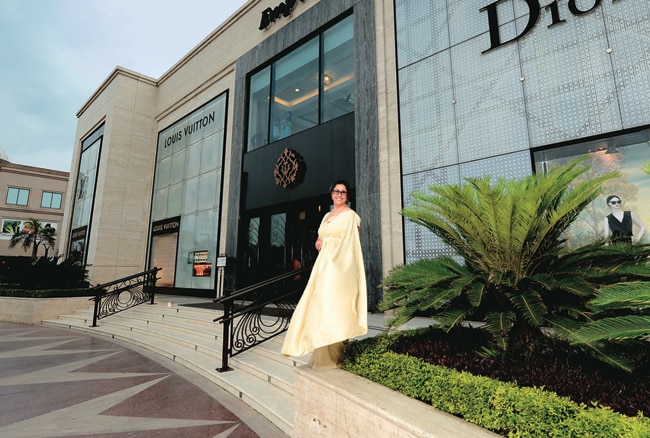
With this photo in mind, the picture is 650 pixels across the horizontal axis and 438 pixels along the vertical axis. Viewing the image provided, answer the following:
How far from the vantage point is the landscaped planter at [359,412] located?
1.86 meters

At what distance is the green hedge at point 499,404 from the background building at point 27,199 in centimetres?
4220

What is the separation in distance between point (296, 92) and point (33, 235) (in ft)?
120

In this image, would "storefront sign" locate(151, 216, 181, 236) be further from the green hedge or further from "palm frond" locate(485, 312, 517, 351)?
"palm frond" locate(485, 312, 517, 351)

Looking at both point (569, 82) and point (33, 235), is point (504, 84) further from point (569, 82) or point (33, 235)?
point (33, 235)

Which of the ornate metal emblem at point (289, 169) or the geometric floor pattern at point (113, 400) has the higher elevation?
the ornate metal emblem at point (289, 169)

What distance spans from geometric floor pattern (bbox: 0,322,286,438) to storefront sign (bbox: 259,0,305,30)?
35.9 ft

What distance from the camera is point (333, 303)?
108 inches

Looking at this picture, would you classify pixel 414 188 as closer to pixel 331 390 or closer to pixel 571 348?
pixel 571 348

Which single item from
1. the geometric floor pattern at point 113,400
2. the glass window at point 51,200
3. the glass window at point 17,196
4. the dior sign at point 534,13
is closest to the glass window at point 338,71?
the dior sign at point 534,13

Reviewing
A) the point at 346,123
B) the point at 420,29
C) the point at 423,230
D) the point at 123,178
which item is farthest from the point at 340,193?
the point at 123,178

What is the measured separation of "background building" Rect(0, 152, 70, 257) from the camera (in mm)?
34156

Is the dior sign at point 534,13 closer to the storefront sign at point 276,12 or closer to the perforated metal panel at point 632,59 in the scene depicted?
the perforated metal panel at point 632,59

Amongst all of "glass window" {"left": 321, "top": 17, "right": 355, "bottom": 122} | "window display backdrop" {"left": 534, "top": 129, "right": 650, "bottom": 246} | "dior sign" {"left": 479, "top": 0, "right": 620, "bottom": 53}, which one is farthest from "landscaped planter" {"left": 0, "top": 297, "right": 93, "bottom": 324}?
"dior sign" {"left": 479, "top": 0, "right": 620, "bottom": 53}

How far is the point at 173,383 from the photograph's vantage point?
4359mm
